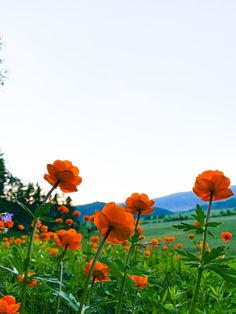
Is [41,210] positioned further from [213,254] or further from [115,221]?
[213,254]

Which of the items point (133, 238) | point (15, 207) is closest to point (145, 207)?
point (133, 238)

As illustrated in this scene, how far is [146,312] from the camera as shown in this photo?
445 cm

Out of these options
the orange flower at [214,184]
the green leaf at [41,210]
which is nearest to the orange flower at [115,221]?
the green leaf at [41,210]

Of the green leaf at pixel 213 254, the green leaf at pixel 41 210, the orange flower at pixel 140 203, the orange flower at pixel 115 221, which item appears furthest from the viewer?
the orange flower at pixel 140 203

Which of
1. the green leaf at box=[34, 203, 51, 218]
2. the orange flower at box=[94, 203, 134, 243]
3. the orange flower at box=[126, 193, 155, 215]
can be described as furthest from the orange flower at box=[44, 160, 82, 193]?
the orange flower at box=[126, 193, 155, 215]

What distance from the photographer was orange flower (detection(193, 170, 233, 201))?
2344 millimetres

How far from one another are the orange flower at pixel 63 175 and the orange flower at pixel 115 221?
1.40ft

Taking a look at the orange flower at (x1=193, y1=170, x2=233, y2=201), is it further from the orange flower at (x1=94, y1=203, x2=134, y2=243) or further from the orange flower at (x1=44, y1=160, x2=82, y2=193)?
the orange flower at (x1=94, y1=203, x2=134, y2=243)

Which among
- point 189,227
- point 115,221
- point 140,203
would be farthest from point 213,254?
point 140,203

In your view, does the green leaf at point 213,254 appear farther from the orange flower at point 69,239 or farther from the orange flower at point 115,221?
the orange flower at point 69,239

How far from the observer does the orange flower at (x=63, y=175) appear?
2.09 m

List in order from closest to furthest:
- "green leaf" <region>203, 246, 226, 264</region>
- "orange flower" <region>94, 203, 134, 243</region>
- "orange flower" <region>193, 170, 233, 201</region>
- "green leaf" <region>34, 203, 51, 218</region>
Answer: "orange flower" <region>94, 203, 134, 243</region>
"green leaf" <region>34, 203, 51, 218</region>
"green leaf" <region>203, 246, 226, 264</region>
"orange flower" <region>193, 170, 233, 201</region>

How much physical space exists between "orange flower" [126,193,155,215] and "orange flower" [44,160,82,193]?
0.58m

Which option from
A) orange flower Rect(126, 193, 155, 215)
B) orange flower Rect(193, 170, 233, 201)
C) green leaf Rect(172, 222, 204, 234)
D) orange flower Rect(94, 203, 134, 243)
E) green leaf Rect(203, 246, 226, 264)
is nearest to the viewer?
orange flower Rect(94, 203, 134, 243)
